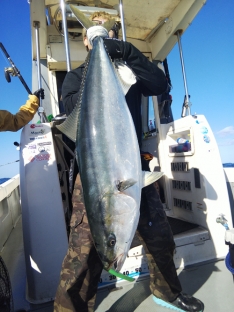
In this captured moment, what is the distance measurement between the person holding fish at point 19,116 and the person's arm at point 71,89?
2.73 feet

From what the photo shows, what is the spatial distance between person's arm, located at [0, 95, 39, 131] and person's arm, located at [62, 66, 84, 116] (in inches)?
32.7

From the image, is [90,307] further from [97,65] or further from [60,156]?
[60,156]

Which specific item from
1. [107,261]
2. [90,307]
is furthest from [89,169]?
[90,307]

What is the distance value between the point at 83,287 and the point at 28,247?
0.84 metres

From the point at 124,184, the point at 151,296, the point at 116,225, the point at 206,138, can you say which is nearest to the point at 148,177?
the point at 124,184

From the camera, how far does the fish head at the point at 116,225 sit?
1170 mm

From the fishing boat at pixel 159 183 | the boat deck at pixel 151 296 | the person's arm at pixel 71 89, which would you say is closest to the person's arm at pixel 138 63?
the person's arm at pixel 71 89

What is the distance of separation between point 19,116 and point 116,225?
5.69 ft

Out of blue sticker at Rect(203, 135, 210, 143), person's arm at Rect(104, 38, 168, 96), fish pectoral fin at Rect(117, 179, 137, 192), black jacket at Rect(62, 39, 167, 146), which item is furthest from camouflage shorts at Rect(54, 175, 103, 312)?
blue sticker at Rect(203, 135, 210, 143)

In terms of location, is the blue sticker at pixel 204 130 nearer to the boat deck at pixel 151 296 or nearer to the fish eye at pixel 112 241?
the boat deck at pixel 151 296

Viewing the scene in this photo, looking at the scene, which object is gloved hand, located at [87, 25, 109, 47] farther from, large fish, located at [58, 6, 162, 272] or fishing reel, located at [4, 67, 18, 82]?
fishing reel, located at [4, 67, 18, 82]

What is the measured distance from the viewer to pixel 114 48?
155cm

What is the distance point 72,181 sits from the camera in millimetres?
1915

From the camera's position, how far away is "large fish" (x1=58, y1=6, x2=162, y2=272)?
3.86 ft
